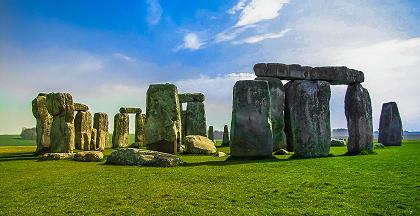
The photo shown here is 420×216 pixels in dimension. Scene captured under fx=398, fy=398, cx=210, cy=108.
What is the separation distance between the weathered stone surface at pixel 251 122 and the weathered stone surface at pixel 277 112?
5.11m

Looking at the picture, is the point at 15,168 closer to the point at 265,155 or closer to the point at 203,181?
the point at 203,181

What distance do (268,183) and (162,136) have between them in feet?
28.9

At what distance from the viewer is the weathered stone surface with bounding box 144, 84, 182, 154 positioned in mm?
16719

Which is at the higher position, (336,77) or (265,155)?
(336,77)

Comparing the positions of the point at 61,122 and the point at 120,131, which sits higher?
the point at 61,122

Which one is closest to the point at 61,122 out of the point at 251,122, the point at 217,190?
the point at 251,122

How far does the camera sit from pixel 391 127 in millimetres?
23047

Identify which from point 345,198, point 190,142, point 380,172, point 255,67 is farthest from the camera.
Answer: point 255,67

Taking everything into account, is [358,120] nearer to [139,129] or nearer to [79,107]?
[79,107]

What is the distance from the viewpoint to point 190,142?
725 inches

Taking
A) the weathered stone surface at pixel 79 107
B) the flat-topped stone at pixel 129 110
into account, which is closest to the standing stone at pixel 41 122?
the weathered stone surface at pixel 79 107

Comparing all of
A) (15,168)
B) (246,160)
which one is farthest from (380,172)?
(15,168)

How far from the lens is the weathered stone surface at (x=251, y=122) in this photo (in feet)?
45.7

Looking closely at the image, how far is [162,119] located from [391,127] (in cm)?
1396
